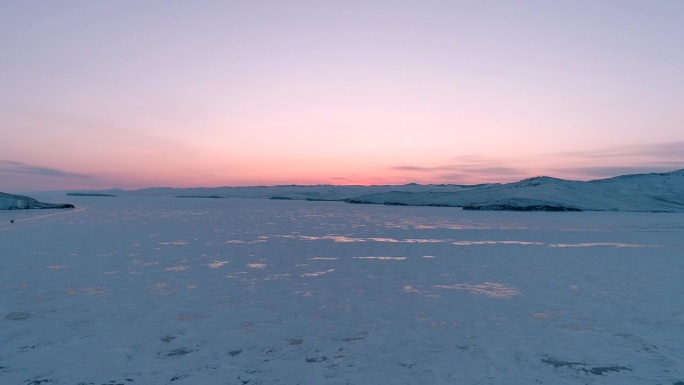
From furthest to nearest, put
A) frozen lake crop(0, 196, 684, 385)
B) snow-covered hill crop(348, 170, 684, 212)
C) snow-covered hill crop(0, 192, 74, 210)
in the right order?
snow-covered hill crop(348, 170, 684, 212) < snow-covered hill crop(0, 192, 74, 210) < frozen lake crop(0, 196, 684, 385)

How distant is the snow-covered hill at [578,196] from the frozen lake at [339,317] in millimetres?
35959

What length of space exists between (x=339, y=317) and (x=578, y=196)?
54.4 meters

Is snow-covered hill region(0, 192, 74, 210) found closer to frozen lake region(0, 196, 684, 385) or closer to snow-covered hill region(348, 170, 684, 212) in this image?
frozen lake region(0, 196, 684, 385)

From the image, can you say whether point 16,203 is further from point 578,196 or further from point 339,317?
point 578,196

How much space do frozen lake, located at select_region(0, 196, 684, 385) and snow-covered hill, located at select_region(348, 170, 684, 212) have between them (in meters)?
36.0

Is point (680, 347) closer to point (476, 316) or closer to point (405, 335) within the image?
point (476, 316)

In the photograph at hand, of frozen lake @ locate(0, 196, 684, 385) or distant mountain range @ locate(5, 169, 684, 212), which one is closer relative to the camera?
frozen lake @ locate(0, 196, 684, 385)

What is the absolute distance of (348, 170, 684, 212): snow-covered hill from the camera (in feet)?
164

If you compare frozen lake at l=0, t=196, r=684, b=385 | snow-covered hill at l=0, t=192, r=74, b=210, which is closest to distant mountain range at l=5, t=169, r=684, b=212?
snow-covered hill at l=0, t=192, r=74, b=210

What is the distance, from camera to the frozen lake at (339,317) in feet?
19.6

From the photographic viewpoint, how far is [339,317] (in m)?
8.30

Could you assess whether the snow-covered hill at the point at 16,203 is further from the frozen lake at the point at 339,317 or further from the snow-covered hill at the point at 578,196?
the snow-covered hill at the point at 578,196

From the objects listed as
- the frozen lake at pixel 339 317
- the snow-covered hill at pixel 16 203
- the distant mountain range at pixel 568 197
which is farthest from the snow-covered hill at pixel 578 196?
the snow-covered hill at pixel 16 203

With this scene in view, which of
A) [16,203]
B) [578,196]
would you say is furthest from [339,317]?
[578,196]
